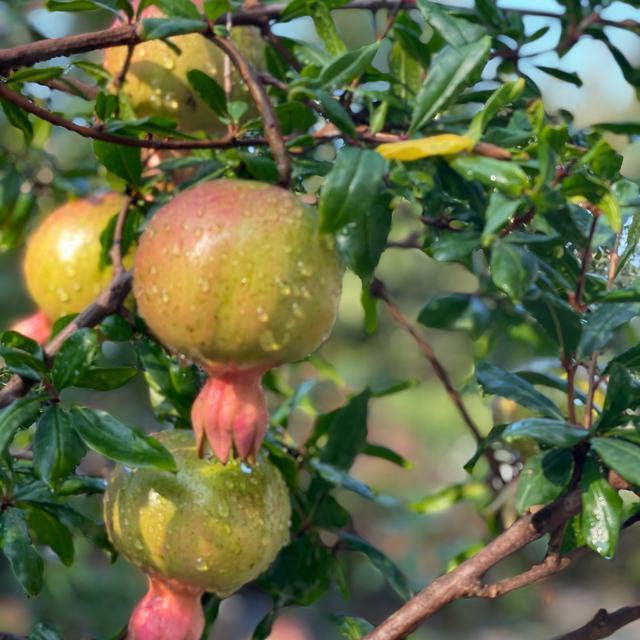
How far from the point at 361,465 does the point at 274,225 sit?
525 centimetres

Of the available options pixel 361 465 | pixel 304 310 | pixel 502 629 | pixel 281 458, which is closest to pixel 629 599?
pixel 502 629

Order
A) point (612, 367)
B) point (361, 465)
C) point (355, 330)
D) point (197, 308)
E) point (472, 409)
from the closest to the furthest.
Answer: point (197, 308), point (612, 367), point (472, 409), point (355, 330), point (361, 465)

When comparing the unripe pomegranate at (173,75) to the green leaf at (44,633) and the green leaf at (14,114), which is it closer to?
the green leaf at (14,114)

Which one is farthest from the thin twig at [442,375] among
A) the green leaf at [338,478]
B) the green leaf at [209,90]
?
the green leaf at [209,90]

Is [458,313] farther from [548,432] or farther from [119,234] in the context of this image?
[548,432]

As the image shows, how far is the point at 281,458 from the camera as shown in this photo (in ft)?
3.82

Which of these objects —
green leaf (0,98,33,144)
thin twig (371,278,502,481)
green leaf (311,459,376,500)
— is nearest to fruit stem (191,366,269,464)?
green leaf (0,98,33,144)

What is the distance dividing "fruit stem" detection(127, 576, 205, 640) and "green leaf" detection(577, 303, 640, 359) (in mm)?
414

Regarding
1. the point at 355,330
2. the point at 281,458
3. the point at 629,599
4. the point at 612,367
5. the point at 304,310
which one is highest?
the point at 304,310

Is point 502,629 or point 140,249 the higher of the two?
point 140,249

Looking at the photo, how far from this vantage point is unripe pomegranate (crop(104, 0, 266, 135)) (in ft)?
3.77

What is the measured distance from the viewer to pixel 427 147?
757mm

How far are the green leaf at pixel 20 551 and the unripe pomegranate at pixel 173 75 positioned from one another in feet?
1.43

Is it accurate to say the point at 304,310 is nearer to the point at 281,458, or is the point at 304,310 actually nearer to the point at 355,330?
the point at 281,458
